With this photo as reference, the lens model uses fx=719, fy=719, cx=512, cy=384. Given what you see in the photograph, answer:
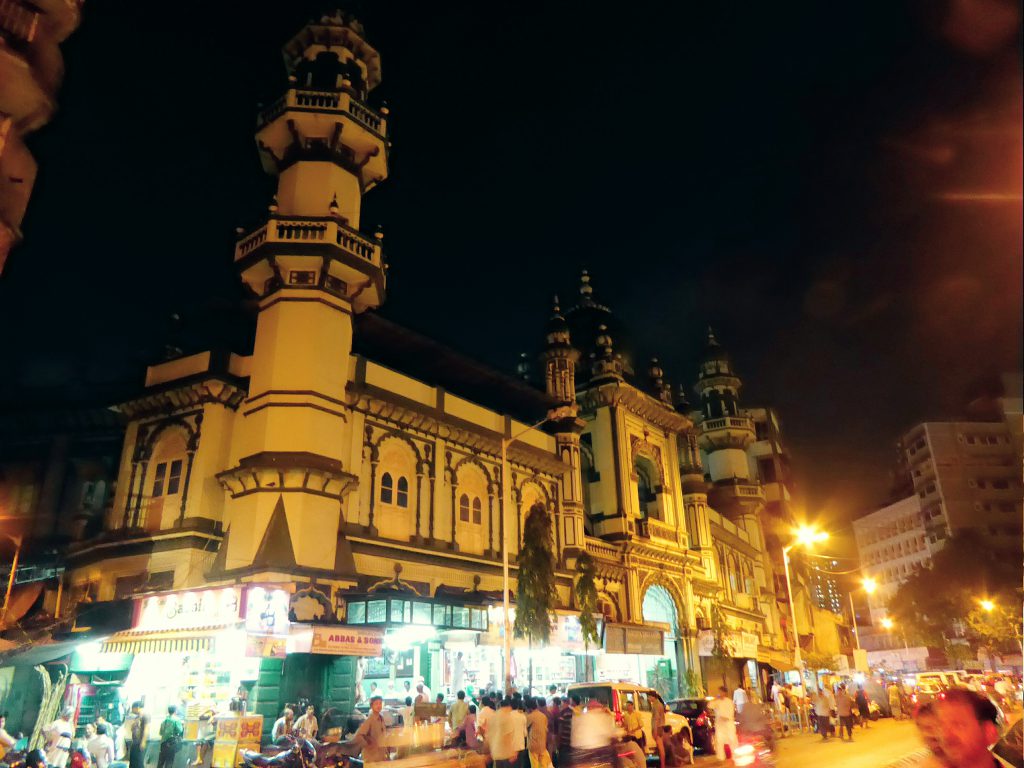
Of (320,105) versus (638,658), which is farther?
(638,658)

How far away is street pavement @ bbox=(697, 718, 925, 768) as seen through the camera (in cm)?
1716

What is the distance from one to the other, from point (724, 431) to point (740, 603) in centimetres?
1414

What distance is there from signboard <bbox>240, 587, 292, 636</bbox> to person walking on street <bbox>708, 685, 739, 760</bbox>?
11.0 metres

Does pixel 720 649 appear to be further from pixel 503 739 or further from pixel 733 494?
pixel 503 739

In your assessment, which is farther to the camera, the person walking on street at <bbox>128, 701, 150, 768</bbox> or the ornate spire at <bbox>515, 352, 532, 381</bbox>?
the ornate spire at <bbox>515, 352, 532, 381</bbox>

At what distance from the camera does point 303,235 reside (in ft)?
84.0

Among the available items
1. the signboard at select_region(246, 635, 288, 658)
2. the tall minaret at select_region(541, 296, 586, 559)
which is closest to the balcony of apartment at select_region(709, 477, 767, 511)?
the tall minaret at select_region(541, 296, 586, 559)

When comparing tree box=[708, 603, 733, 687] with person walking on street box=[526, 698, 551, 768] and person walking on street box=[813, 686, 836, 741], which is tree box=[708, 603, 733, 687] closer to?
person walking on street box=[813, 686, 836, 741]

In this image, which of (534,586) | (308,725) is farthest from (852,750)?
(308,725)

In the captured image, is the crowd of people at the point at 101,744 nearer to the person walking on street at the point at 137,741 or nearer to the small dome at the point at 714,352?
the person walking on street at the point at 137,741

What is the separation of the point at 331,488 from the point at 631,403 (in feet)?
78.8

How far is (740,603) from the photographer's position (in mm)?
53031

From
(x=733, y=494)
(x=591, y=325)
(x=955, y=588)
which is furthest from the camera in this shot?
(x=955, y=588)

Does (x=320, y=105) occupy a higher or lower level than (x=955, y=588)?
higher
